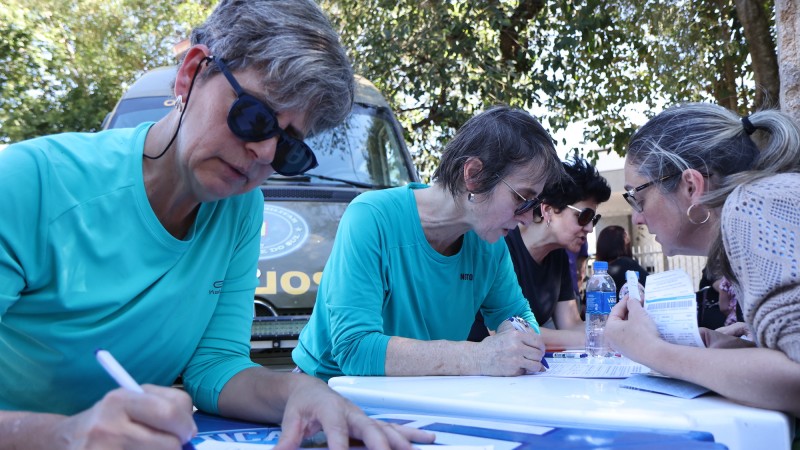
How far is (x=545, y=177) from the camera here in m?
2.86

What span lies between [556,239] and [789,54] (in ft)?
6.87

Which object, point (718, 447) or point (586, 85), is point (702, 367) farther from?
point (586, 85)

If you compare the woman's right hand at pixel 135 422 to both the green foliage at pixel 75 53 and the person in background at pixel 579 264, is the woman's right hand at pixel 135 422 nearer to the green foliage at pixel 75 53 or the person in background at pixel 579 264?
the person in background at pixel 579 264

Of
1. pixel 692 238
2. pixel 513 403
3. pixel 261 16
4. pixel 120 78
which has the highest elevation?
pixel 120 78

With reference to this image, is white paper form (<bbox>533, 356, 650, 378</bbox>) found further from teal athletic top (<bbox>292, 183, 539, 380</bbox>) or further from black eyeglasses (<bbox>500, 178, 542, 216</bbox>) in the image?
black eyeglasses (<bbox>500, 178, 542, 216</bbox>)

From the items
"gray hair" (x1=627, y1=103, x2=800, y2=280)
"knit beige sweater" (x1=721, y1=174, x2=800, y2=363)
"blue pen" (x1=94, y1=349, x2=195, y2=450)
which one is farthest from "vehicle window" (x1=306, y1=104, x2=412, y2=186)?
"blue pen" (x1=94, y1=349, x2=195, y2=450)

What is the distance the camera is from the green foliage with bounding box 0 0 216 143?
14.4 metres

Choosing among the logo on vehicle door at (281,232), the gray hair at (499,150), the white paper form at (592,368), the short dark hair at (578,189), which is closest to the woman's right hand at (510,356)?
the white paper form at (592,368)

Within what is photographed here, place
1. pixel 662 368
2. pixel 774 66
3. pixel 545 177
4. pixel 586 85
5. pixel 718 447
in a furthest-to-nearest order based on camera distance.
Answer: pixel 586 85
pixel 774 66
pixel 545 177
pixel 662 368
pixel 718 447

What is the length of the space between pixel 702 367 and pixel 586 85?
25.4 feet

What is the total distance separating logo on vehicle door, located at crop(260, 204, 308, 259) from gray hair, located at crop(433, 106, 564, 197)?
1852 mm

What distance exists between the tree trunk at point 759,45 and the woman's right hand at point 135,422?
5.81m

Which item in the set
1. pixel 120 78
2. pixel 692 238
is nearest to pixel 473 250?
pixel 692 238

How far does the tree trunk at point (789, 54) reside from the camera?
4.65 metres
